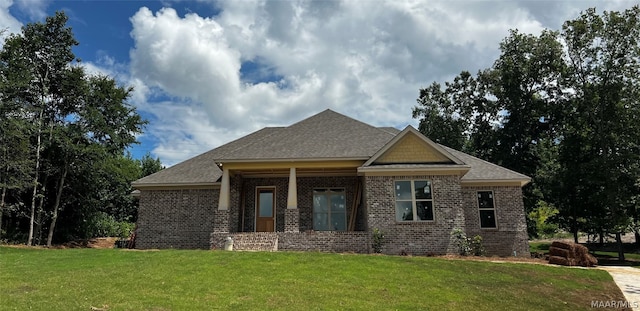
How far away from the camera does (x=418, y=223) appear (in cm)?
1542

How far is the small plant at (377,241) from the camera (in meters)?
15.0

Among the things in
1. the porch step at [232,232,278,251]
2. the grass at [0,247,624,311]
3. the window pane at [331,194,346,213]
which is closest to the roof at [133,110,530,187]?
the window pane at [331,194,346,213]

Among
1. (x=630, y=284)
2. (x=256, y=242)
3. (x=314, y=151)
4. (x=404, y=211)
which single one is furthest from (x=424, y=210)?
(x=256, y=242)

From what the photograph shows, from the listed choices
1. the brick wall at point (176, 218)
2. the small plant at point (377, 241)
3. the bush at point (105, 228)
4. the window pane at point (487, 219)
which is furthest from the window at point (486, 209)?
the bush at point (105, 228)

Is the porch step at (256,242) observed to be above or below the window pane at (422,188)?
below

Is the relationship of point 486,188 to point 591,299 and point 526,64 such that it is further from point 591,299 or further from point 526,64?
point 526,64

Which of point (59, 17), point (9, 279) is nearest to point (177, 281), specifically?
point (9, 279)

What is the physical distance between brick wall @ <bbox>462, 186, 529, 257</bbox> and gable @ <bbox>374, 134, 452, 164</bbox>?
349 centimetres

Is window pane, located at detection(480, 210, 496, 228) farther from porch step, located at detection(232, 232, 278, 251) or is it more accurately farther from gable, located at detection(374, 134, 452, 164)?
porch step, located at detection(232, 232, 278, 251)

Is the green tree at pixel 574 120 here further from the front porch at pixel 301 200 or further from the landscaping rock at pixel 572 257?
the front porch at pixel 301 200

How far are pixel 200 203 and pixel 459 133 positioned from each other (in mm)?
28126

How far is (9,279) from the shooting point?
9289 mm

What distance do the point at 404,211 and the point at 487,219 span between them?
486cm

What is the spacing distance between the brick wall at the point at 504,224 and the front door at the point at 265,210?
8.85 m
